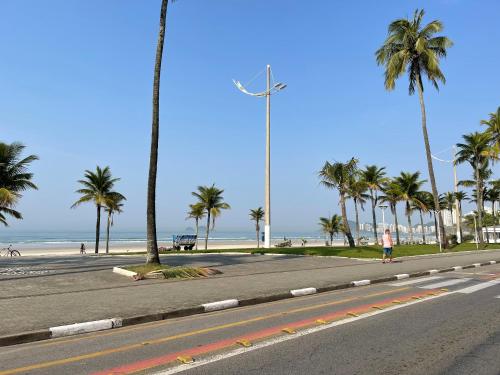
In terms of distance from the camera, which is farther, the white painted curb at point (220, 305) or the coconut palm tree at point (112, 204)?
the coconut palm tree at point (112, 204)

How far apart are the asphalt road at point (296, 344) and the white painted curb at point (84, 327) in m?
0.21

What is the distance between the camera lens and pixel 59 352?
5680mm

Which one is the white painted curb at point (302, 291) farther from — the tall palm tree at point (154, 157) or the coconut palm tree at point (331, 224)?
the coconut palm tree at point (331, 224)

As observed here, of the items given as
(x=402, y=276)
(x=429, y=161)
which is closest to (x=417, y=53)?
(x=429, y=161)

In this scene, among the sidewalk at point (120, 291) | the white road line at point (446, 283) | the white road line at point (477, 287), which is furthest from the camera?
the white road line at point (446, 283)

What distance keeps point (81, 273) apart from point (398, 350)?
10.7 meters

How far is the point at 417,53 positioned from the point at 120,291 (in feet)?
100.0

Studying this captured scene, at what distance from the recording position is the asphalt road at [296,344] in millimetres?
4918

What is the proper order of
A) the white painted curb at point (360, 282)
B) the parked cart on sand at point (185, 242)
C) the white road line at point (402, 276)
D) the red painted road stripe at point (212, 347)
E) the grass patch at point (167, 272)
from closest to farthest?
the red painted road stripe at point (212, 347) < the grass patch at point (167, 272) < the white painted curb at point (360, 282) < the white road line at point (402, 276) < the parked cart on sand at point (185, 242)

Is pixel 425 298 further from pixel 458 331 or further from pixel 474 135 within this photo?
pixel 474 135

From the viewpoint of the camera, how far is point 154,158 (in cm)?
1428

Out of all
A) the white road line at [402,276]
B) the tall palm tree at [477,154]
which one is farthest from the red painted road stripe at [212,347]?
the tall palm tree at [477,154]

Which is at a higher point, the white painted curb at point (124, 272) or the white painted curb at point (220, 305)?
the white painted curb at point (124, 272)

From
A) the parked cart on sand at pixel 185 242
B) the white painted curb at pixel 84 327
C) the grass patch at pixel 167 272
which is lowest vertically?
the white painted curb at pixel 84 327
